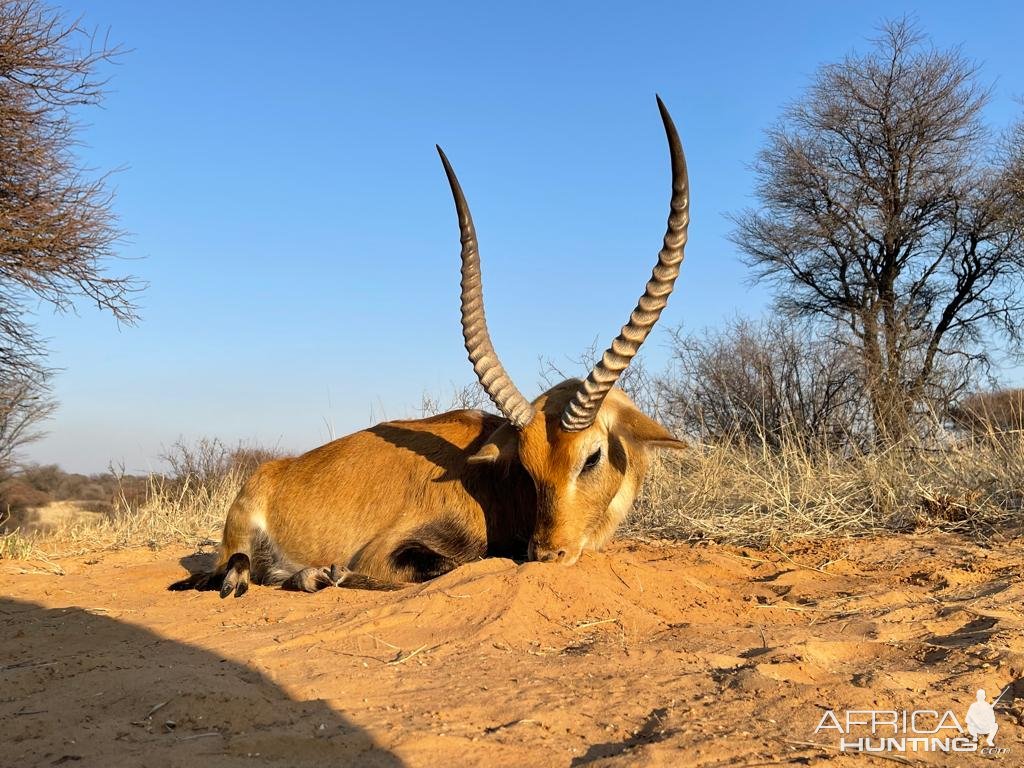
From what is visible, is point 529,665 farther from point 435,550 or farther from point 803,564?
point 803,564

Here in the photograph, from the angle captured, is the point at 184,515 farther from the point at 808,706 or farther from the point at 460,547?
the point at 808,706

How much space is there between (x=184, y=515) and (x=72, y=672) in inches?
269

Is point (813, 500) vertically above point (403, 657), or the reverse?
point (813, 500)

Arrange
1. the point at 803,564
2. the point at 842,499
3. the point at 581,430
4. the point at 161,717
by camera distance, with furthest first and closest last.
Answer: the point at 842,499 → the point at 803,564 → the point at 581,430 → the point at 161,717

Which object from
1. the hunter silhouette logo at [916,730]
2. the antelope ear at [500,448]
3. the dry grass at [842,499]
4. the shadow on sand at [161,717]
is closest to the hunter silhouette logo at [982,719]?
the hunter silhouette logo at [916,730]

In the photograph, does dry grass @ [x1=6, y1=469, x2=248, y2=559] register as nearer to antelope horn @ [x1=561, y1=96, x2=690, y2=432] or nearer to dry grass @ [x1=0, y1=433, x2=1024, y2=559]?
dry grass @ [x1=0, y1=433, x2=1024, y2=559]

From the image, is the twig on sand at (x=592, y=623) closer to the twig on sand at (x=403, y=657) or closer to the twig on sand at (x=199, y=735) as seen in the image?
the twig on sand at (x=403, y=657)

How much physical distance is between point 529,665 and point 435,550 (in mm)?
2373

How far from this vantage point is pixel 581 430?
17.7ft

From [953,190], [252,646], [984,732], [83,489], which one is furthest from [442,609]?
[83,489]

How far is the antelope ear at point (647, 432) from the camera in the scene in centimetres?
571

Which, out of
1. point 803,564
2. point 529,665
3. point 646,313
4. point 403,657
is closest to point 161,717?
point 403,657

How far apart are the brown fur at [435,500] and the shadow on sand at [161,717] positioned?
2.04 metres

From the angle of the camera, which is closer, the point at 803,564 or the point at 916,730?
the point at 916,730
